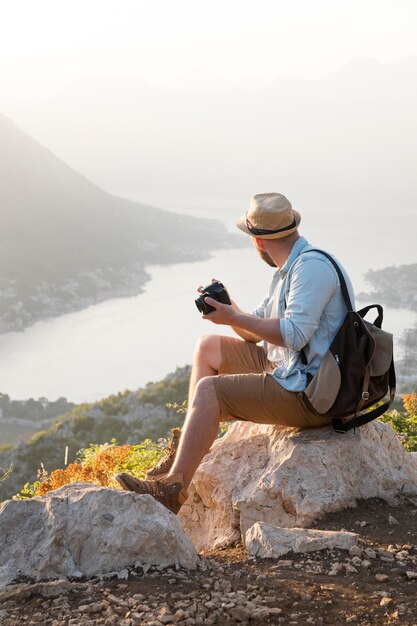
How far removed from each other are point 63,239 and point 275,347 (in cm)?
13849

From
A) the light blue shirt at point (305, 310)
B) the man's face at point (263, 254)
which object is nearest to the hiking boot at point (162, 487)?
the light blue shirt at point (305, 310)

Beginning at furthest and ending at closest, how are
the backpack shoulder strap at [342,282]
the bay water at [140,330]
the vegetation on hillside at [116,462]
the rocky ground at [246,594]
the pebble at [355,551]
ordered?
the bay water at [140,330]
the vegetation on hillside at [116,462]
the backpack shoulder strap at [342,282]
the pebble at [355,551]
the rocky ground at [246,594]

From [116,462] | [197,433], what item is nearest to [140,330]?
[116,462]

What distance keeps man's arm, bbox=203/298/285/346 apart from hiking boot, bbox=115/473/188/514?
0.78 meters

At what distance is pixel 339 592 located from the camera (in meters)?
2.67

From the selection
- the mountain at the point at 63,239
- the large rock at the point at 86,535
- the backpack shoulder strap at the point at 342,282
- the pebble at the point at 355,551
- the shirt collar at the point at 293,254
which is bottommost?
the pebble at the point at 355,551

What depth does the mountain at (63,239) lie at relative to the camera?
124244 mm

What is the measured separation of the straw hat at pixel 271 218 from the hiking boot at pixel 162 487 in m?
1.33

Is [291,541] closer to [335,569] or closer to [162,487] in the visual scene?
[335,569]

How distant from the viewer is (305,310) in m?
3.49

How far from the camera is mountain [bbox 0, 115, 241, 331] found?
408 ft

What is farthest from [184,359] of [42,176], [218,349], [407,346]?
[218,349]

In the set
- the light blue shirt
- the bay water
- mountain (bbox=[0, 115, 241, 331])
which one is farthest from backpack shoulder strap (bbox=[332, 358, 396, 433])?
mountain (bbox=[0, 115, 241, 331])

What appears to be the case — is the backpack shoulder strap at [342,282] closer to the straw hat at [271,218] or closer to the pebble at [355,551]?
the straw hat at [271,218]
